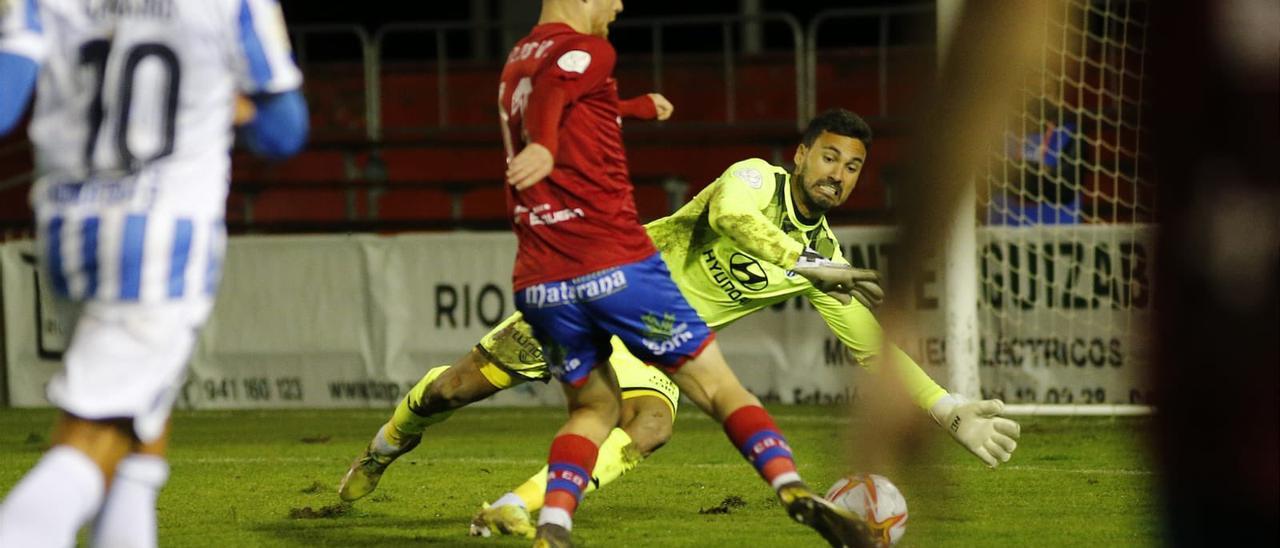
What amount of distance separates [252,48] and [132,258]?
485mm

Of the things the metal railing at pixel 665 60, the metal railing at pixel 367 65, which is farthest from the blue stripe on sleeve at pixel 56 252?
the metal railing at pixel 367 65

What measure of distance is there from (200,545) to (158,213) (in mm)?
2434

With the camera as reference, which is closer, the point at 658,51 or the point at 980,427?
the point at 980,427

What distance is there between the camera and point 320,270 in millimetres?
11898

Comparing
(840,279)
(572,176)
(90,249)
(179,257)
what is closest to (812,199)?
(840,279)

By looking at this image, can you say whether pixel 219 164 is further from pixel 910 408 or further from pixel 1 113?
pixel 910 408

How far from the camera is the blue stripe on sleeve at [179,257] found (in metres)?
3.51

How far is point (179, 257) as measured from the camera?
3.52 m

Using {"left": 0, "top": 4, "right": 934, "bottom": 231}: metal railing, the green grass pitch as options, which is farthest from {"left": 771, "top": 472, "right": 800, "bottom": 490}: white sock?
{"left": 0, "top": 4, "right": 934, "bottom": 231}: metal railing

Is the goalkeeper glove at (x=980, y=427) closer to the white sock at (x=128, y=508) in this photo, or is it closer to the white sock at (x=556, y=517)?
the white sock at (x=556, y=517)

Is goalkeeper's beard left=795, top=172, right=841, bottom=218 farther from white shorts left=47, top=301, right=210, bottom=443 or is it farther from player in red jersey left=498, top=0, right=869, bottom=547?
white shorts left=47, top=301, right=210, bottom=443

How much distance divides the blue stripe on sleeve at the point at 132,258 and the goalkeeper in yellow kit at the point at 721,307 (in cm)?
203

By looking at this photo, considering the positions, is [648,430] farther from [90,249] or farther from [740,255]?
[90,249]

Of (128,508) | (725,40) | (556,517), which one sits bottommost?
(556,517)
